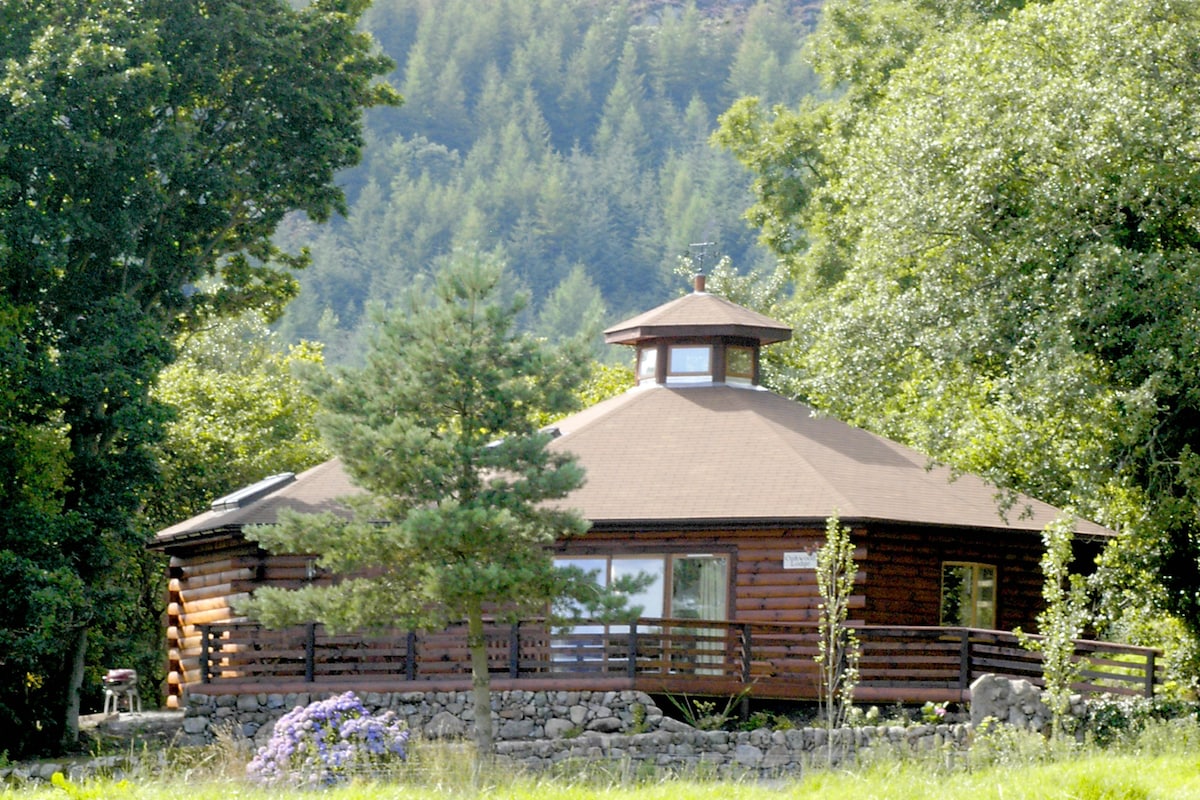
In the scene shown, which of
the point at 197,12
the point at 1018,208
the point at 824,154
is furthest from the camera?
the point at 824,154

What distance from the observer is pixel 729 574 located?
87.6ft

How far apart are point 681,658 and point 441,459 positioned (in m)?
6.70

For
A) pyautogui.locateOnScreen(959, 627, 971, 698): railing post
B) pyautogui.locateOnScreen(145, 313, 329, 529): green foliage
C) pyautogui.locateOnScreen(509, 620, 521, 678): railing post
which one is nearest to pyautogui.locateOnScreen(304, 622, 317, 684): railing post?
pyautogui.locateOnScreen(509, 620, 521, 678): railing post

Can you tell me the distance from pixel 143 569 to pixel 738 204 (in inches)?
Answer: 3932

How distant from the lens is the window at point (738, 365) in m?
31.8

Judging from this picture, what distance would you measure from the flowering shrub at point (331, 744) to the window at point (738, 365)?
38.4ft

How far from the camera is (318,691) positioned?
26672mm

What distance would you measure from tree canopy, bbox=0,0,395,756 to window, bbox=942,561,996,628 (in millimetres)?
12488

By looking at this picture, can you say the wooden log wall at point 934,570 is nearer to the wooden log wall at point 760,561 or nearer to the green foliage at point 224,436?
the wooden log wall at point 760,561

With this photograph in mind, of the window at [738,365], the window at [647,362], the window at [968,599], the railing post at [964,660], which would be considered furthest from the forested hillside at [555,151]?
the railing post at [964,660]

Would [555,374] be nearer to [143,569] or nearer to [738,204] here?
[143,569]

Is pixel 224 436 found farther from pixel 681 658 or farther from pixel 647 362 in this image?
pixel 681 658

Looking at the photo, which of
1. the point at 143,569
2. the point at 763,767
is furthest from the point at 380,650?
the point at 143,569

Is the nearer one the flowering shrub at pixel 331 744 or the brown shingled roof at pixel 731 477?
the flowering shrub at pixel 331 744
